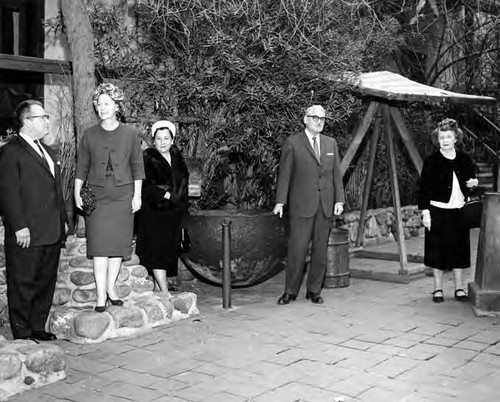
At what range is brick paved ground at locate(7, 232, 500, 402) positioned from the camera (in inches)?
189

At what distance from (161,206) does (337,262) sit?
2.35 meters

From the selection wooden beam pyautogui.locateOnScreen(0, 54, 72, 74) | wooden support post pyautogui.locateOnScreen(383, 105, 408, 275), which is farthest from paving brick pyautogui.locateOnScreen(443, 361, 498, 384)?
wooden beam pyautogui.locateOnScreen(0, 54, 72, 74)

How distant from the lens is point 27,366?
16.1 ft

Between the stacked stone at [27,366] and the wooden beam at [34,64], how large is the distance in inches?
134

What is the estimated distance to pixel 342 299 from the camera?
7.71 metres

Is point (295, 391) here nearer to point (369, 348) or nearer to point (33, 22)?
point (369, 348)

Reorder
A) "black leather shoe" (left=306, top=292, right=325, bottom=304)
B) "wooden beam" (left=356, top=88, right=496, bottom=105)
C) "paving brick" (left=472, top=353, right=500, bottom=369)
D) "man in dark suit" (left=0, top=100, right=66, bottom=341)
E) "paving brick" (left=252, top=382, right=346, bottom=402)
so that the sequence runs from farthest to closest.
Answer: "wooden beam" (left=356, top=88, right=496, bottom=105)
"black leather shoe" (left=306, top=292, right=325, bottom=304)
"man in dark suit" (left=0, top=100, right=66, bottom=341)
"paving brick" (left=472, top=353, right=500, bottom=369)
"paving brick" (left=252, top=382, right=346, bottom=402)

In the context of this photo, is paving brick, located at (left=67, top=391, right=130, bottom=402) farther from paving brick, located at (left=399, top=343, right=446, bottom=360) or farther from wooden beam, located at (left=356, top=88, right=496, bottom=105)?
wooden beam, located at (left=356, top=88, right=496, bottom=105)

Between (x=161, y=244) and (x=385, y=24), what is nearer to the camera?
(x=161, y=244)

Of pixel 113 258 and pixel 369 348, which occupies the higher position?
pixel 113 258

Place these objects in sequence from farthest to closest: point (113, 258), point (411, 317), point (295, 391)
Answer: point (411, 317), point (113, 258), point (295, 391)

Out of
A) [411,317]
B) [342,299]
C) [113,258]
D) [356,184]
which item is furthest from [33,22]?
[356,184]

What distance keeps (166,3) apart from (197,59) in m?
0.63

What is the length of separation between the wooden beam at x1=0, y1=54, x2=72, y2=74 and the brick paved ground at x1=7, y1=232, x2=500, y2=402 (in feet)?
9.36
